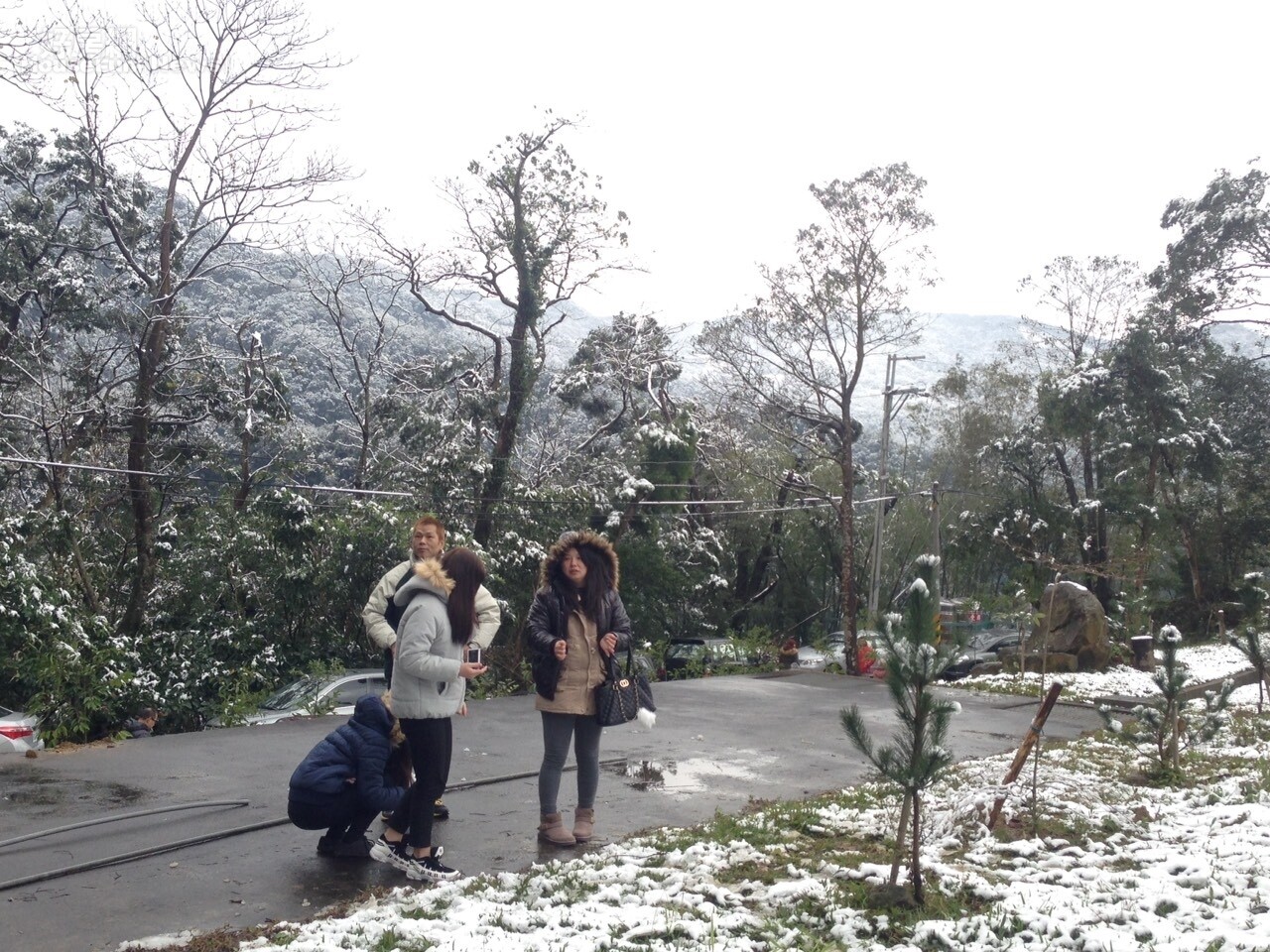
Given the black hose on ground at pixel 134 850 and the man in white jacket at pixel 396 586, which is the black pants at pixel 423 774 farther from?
the black hose on ground at pixel 134 850

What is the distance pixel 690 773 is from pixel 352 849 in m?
3.33

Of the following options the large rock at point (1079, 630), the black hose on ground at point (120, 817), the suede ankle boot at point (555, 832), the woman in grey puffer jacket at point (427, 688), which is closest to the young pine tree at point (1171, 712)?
the suede ankle boot at point (555, 832)

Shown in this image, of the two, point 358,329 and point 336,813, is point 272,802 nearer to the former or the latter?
point 336,813

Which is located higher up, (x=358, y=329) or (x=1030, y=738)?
(x=358, y=329)

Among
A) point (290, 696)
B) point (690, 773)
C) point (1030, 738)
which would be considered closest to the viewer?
point (1030, 738)

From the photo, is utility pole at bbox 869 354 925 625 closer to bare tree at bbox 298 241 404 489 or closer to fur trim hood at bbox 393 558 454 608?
bare tree at bbox 298 241 404 489

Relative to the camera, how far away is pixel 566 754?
5566 mm

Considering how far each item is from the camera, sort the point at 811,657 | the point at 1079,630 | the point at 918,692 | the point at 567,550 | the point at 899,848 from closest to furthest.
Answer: the point at 918,692 → the point at 899,848 → the point at 567,550 → the point at 1079,630 → the point at 811,657

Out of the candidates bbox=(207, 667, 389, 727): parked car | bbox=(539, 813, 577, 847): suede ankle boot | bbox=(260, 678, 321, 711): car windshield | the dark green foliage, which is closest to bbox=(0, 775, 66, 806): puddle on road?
bbox=(539, 813, 577, 847): suede ankle boot

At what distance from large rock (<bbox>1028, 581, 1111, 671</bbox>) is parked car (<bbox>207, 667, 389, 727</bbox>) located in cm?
1290

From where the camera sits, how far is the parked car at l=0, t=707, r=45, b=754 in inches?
419

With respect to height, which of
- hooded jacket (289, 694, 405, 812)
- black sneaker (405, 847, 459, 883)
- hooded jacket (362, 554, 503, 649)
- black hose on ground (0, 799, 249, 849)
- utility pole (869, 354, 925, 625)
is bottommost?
black sneaker (405, 847, 459, 883)

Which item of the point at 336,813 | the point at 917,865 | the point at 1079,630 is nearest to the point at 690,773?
the point at 336,813

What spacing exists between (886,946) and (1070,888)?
3.78 feet
